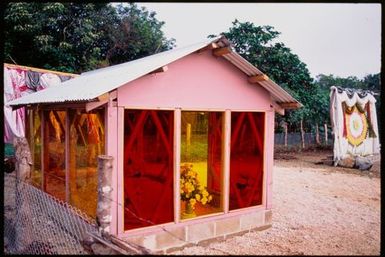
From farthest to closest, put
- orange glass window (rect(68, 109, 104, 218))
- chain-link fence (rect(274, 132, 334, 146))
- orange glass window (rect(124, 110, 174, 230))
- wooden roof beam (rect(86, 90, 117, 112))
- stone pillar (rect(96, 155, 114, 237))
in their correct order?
chain-link fence (rect(274, 132, 334, 146)) < orange glass window (rect(68, 109, 104, 218)) < orange glass window (rect(124, 110, 174, 230)) < wooden roof beam (rect(86, 90, 117, 112)) < stone pillar (rect(96, 155, 114, 237))

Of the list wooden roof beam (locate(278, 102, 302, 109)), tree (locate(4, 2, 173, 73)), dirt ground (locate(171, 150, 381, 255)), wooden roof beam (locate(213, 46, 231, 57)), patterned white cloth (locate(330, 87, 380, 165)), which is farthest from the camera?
tree (locate(4, 2, 173, 73))

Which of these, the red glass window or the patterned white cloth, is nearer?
the red glass window

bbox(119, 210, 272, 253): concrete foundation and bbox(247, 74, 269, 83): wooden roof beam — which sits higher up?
bbox(247, 74, 269, 83): wooden roof beam

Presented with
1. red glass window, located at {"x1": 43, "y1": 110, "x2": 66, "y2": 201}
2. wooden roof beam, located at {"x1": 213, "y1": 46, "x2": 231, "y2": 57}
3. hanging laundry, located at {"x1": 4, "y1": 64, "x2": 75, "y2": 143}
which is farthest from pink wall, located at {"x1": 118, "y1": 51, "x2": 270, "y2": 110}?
hanging laundry, located at {"x1": 4, "y1": 64, "x2": 75, "y2": 143}

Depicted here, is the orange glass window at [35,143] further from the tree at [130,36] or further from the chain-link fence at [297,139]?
the chain-link fence at [297,139]

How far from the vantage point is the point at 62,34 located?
1892 cm

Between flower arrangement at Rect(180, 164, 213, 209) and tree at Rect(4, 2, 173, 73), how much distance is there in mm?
10105

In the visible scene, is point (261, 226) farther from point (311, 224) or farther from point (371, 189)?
point (371, 189)

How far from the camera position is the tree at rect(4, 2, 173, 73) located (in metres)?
17.5

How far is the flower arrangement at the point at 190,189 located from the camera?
6.75m

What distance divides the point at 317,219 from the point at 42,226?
6.43 meters

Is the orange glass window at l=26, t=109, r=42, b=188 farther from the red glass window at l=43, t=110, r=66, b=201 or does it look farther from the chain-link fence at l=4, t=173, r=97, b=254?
the chain-link fence at l=4, t=173, r=97, b=254

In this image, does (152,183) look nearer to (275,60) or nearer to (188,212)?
(188,212)

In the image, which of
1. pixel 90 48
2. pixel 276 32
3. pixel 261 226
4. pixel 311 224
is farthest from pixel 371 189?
pixel 90 48
